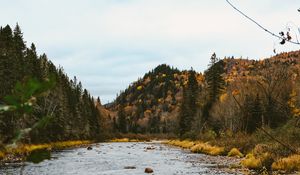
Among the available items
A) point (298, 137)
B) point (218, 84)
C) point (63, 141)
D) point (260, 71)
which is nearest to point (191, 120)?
point (218, 84)

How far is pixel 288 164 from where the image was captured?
22.2 m

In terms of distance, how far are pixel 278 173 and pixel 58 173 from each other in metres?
12.3

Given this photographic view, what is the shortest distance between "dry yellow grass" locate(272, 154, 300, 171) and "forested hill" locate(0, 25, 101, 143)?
40.9 feet

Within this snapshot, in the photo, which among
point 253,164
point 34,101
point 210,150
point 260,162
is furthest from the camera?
point 210,150

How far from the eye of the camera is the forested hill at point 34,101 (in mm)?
1438

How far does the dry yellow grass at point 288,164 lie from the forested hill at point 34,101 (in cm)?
1246

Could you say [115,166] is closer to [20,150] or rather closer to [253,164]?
[253,164]

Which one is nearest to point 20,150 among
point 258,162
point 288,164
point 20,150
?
point 20,150

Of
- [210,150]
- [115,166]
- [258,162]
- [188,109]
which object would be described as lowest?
[115,166]

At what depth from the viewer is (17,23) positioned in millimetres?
67375

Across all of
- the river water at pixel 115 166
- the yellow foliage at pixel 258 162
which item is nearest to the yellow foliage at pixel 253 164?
the yellow foliage at pixel 258 162

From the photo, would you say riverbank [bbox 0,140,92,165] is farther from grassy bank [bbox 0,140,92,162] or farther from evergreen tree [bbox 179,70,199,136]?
evergreen tree [bbox 179,70,199,136]

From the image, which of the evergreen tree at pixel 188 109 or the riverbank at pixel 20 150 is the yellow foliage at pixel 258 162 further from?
the evergreen tree at pixel 188 109

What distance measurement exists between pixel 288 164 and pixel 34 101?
74.2 feet
